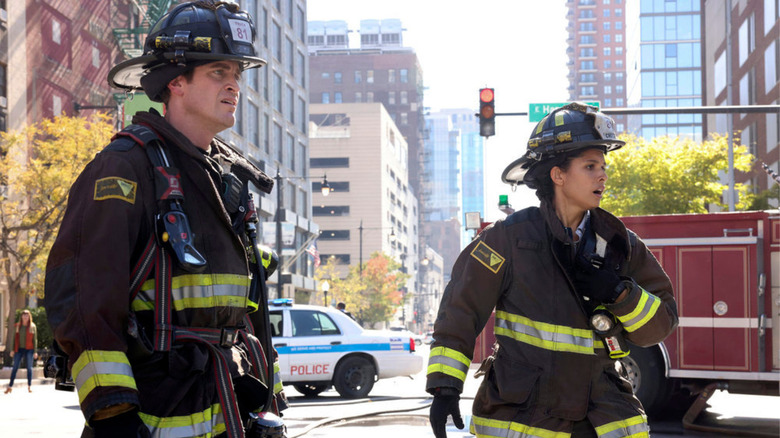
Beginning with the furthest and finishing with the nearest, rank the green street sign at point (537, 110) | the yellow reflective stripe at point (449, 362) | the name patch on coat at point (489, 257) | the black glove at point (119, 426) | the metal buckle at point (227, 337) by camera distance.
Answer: the green street sign at point (537, 110), the name patch on coat at point (489, 257), the yellow reflective stripe at point (449, 362), the metal buckle at point (227, 337), the black glove at point (119, 426)

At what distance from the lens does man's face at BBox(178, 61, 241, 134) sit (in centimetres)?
349

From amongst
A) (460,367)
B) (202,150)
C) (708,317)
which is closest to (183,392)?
(202,150)

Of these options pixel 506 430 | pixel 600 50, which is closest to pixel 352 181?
pixel 600 50

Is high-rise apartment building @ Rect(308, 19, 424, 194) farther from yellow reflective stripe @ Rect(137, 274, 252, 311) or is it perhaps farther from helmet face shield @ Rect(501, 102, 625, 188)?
yellow reflective stripe @ Rect(137, 274, 252, 311)

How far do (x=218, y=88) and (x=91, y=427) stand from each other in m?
1.26

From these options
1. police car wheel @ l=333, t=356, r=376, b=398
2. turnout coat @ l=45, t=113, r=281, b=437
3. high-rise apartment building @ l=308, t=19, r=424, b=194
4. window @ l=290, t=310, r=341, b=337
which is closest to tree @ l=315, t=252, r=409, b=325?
police car wheel @ l=333, t=356, r=376, b=398

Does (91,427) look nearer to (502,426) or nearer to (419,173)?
(502,426)

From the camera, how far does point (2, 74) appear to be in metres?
36.5

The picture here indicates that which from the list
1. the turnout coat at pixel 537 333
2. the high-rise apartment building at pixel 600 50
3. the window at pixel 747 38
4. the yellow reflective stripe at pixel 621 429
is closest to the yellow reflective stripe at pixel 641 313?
the turnout coat at pixel 537 333

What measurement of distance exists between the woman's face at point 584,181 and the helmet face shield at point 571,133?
0.20ft

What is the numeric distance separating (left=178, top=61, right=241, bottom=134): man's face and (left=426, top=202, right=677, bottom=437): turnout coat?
1.46 metres

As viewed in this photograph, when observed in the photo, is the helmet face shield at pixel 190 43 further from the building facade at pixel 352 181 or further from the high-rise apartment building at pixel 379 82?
the high-rise apartment building at pixel 379 82

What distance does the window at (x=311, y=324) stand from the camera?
17266 millimetres

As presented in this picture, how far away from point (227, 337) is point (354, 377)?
1444 cm
